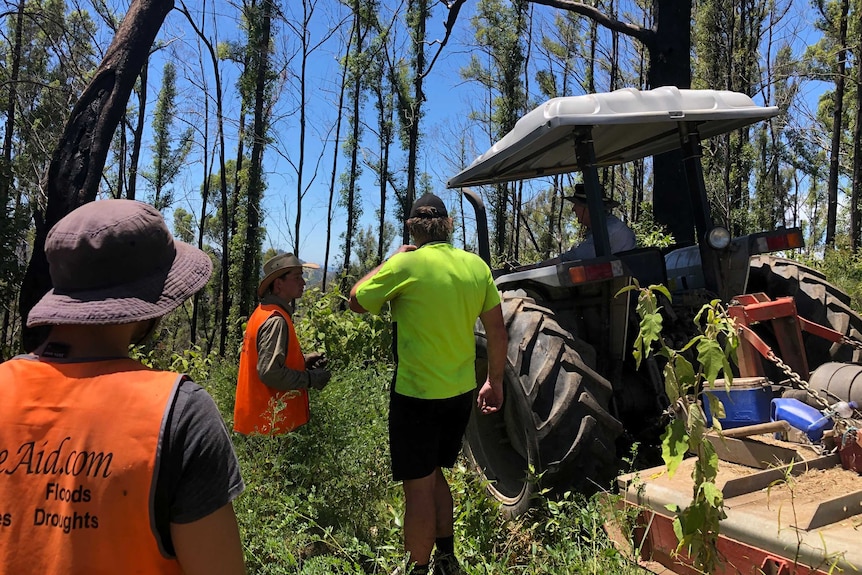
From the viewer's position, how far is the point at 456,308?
2.91 meters

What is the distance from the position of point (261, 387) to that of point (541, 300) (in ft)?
5.76

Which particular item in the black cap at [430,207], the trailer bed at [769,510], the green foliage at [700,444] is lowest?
the trailer bed at [769,510]

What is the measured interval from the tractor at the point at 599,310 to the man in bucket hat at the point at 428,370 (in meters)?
0.51

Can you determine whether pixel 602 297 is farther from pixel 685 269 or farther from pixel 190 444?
pixel 190 444

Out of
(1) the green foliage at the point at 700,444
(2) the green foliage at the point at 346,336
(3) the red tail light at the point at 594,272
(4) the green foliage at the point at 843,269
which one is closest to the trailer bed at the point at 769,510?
(1) the green foliage at the point at 700,444

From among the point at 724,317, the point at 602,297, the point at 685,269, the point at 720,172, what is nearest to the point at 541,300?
the point at 602,297

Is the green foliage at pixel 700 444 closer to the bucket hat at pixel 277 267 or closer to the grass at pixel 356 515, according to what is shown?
the grass at pixel 356 515

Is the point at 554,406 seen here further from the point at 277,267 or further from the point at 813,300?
the point at 813,300

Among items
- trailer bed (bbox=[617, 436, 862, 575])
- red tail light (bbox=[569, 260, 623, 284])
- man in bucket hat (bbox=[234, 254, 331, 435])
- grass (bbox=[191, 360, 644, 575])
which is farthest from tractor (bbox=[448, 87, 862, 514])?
man in bucket hat (bbox=[234, 254, 331, 435])

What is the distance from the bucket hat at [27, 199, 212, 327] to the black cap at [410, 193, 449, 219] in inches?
74.6

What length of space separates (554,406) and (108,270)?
2408 mm

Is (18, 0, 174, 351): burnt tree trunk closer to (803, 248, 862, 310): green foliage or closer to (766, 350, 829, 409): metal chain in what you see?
(766, 350, 829, 409): metal chain

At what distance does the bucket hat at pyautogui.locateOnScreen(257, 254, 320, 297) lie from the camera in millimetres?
3863

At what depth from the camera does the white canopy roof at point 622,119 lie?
3.44 metres
